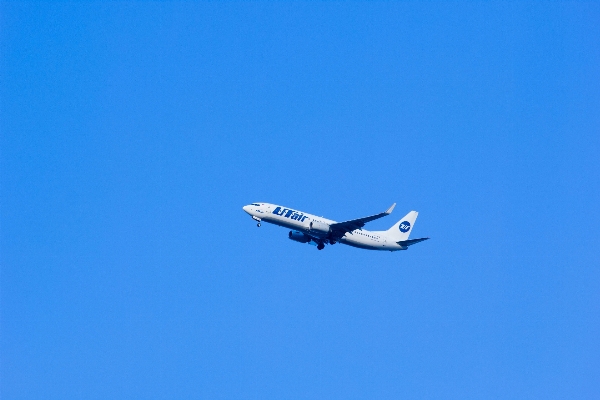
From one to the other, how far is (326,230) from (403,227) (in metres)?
14.0

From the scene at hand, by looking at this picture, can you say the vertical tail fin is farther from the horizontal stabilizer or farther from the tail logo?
the horizontal stabilizer

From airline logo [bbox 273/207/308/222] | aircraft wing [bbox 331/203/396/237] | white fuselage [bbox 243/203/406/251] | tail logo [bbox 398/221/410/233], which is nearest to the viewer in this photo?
aircraft wing [bbox 331/203/396/237]

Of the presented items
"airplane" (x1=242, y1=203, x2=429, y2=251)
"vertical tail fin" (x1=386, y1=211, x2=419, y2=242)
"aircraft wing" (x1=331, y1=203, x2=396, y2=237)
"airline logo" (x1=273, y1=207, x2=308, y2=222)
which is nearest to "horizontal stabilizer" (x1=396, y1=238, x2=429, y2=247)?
"airplane" (x1=242, y1=203, x2=429, y2=251)

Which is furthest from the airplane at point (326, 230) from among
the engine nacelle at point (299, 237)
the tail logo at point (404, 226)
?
the tail logo at point (404, 226)

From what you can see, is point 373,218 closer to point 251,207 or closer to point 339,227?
point 339,227

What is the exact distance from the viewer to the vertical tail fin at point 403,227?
89.3m

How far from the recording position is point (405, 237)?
298ft

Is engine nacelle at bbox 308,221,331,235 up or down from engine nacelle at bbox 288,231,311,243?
down

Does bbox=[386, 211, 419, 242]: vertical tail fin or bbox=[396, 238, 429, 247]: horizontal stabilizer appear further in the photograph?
bbox=[386, 211, 419, 242]: vertical tail fin

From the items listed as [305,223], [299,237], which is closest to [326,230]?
[305,223]

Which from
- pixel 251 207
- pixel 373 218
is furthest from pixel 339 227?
pixel 251 207

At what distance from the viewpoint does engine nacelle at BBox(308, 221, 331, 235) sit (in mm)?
81625

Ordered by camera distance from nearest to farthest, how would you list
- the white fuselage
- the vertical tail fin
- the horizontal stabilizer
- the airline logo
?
the white fuselage < the airline logo < the horizontal stabilizer < the vertical tail fin

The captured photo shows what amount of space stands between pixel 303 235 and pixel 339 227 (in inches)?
235
